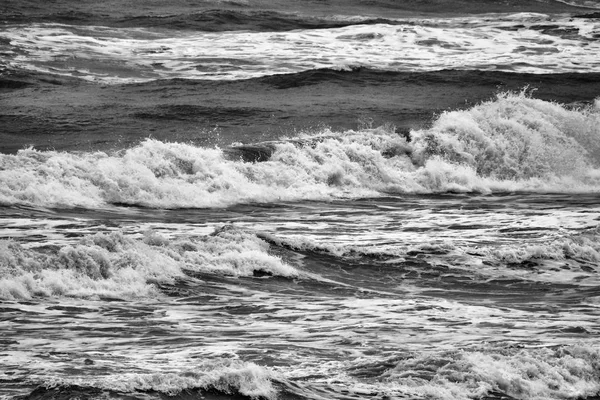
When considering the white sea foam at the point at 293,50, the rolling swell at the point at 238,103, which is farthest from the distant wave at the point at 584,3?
the rolling swell at the point at 238,103

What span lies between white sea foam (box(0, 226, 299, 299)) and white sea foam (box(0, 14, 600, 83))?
13.2 m

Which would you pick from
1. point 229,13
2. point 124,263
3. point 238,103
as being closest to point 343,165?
point 238,103

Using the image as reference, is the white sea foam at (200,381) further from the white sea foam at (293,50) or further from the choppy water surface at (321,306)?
the white sea foam at (293,50)

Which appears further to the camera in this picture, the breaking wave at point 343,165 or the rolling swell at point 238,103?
the rolling swell at point 238,103

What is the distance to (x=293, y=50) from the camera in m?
28.9

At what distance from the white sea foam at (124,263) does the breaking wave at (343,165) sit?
10.9 ft

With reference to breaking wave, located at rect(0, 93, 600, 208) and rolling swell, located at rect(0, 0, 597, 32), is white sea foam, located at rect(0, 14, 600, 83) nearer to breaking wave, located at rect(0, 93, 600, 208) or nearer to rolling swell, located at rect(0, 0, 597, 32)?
rolling swell, located at rect(0, 0, 597, 32)

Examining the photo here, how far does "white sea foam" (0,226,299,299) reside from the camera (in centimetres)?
1029

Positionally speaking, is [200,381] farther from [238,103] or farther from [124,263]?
[238,103]

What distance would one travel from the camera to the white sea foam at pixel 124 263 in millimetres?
10289

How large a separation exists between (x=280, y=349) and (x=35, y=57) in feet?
59.7

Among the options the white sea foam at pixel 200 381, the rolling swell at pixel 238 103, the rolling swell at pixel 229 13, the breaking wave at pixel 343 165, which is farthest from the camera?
the rolling swell at pixel 229 13

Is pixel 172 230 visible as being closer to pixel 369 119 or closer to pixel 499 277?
pixel 499 277

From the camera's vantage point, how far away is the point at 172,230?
13.6m
